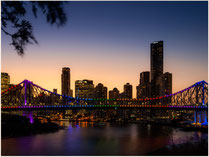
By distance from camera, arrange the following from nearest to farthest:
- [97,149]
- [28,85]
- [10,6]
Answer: [10,6]
[97,149]
[28,85]

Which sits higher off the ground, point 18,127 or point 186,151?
point 186,151

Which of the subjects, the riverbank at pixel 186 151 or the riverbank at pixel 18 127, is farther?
the riverbank at pixel 18 127

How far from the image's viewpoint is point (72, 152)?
108 ft

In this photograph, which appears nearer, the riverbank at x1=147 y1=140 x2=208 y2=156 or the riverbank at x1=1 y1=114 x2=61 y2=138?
the riverbank at x1=147 y1=140 x2=208 y2=156

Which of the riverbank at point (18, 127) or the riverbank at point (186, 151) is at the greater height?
the riverbank at point (186, 151)

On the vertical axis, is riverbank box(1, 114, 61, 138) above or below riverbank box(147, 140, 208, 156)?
below

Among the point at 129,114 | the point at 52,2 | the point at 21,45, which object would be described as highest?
the point at 52,2

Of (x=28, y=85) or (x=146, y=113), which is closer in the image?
(x=28, y=85)

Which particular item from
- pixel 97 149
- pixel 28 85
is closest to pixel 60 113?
pixel 28 85

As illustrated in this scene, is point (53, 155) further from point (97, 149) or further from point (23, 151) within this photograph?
point (97, 149)

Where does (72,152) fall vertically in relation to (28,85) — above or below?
below

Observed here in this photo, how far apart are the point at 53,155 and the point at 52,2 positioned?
2802cm

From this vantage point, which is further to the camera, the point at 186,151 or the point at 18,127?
the point at 18,127

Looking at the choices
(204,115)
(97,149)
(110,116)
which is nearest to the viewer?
(97,149)
